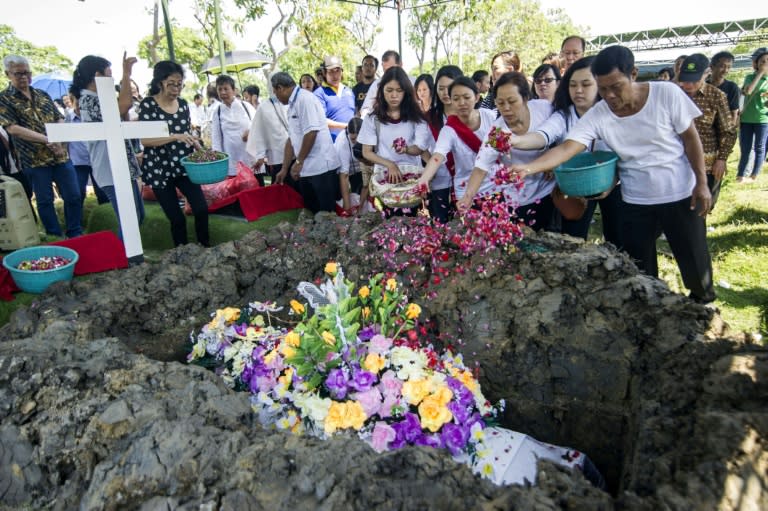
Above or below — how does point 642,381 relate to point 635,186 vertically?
below

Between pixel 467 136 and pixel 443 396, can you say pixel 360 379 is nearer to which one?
pixel 443 396

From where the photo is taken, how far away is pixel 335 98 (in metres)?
5.56

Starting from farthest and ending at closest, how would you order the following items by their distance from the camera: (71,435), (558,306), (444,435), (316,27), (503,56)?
1. (316,27)
2. (503,56)
3. (558,306)
4. (444,435)
5. (71,435)

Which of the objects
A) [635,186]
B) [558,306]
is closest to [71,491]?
[558,306]

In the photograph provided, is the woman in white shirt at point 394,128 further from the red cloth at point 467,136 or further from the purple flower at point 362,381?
the purple flower at point 362,381

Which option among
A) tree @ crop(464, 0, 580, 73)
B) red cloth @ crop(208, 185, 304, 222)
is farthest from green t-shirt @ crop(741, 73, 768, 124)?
tree @ crop(464, 0, 580, 73)

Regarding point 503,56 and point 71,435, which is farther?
point 503,56

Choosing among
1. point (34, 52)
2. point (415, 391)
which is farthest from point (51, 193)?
point (34, 52)

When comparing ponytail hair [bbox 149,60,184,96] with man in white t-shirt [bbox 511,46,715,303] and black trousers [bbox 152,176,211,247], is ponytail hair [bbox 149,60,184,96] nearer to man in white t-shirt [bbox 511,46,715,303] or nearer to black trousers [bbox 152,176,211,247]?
black trousers [bbox 152,176,211,247]

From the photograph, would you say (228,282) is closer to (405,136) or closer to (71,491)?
(71,491)

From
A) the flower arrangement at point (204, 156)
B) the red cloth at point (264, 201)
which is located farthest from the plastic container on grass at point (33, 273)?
the red cloth at point (264, 201)

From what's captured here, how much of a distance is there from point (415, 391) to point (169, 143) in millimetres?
3106

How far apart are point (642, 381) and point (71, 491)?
75.3 inches

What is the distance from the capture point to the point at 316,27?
14859mm
